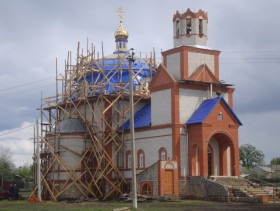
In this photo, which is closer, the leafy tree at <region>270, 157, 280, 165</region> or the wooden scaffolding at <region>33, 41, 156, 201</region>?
the wooden scaffolding at <region>33, 41, 156, 201</region>

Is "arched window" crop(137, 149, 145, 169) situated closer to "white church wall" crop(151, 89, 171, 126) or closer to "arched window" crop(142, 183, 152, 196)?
"white church wall" crop(151, 89, 171, 126)

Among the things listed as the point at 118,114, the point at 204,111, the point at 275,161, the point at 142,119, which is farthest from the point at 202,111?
the point at 275,161

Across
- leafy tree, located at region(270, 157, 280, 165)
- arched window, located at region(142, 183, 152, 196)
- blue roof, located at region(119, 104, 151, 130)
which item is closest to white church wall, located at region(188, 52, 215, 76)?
blue roof, located at region(119, 104, 151, 130)

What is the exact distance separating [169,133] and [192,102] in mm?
3131

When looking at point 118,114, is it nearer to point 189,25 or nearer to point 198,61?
point 198,61

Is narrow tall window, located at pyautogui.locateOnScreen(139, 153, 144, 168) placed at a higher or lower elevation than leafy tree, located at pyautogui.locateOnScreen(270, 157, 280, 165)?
lower

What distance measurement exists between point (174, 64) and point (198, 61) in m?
1.96

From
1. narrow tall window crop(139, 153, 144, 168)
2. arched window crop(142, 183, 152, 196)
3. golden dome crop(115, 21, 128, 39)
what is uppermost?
golden dome crop(115, 21, 128, 39)

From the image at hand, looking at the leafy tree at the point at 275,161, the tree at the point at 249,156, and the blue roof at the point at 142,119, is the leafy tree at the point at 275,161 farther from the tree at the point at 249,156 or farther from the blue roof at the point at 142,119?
the blue roof at the point at 142,119

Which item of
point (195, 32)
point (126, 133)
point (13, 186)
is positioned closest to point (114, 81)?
point (126, 133)

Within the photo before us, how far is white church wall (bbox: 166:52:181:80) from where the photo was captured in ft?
144

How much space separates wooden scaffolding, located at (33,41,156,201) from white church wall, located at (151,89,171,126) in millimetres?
4255

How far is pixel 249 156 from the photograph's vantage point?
127 m

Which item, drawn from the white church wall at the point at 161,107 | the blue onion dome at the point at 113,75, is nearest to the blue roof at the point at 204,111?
the white church wall at the point at 161,107
